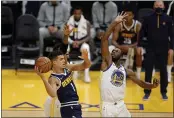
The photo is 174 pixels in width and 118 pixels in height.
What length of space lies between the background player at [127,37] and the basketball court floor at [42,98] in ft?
2.43

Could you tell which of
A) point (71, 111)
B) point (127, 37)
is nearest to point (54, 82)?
point (71, 111)

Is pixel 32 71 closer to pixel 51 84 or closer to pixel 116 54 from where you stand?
pixel 116 54

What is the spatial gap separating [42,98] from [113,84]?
308 cm

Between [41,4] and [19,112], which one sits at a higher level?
[41,4]

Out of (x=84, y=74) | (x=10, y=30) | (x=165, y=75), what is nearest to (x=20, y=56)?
(x=10, y=30)

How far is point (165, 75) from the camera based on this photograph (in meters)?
10.3

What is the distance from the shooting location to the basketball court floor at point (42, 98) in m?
9.70

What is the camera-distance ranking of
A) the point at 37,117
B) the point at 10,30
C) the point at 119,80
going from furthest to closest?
the point at 10,30
the point at 37,117
the point at 119,80

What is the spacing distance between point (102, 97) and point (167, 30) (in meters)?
3.05

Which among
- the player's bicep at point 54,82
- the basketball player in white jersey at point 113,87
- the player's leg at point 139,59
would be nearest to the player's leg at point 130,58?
the player's leg at point 139,59

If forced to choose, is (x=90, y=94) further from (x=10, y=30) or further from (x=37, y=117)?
(x=10, y=30)

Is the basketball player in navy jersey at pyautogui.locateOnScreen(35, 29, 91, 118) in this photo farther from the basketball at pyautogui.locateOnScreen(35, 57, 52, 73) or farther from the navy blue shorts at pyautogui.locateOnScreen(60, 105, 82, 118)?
the basketball at pyautogui.locateOnScreen(35, 57, 52, 73)

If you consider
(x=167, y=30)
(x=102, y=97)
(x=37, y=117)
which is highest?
(x=167, y=30)

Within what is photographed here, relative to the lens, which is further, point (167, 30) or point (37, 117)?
point (167, 30)
